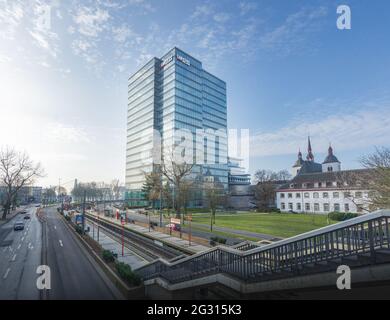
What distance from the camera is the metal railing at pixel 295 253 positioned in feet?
15.4

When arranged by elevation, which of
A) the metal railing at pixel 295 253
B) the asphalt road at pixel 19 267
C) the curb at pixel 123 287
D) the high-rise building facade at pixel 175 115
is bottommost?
the asphalt road at pixel 19 267

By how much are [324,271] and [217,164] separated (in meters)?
90.9

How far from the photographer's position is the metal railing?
4687mm

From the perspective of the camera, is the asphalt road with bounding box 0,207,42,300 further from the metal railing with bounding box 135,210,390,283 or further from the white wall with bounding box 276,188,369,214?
the white wall with bounding box 276,188,369,214

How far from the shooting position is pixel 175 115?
281ft

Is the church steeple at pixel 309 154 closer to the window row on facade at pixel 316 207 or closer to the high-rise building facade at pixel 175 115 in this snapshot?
the high-rise building facade at pixel 175 115

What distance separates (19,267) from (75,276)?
564 centimetres

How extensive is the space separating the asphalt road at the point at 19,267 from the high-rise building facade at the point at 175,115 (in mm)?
58820

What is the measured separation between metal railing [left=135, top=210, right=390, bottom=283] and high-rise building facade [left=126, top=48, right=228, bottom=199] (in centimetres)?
7349

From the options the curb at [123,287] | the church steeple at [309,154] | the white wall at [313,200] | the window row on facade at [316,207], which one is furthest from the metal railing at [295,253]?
the church steeple at [309,154]

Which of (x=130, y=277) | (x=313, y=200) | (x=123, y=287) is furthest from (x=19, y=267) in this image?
(x=313, y=200)

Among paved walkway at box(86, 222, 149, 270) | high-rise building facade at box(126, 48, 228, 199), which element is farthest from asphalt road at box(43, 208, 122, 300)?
high-rise building facade at box(126, 48, 228, 199)

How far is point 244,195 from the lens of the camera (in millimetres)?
84250
